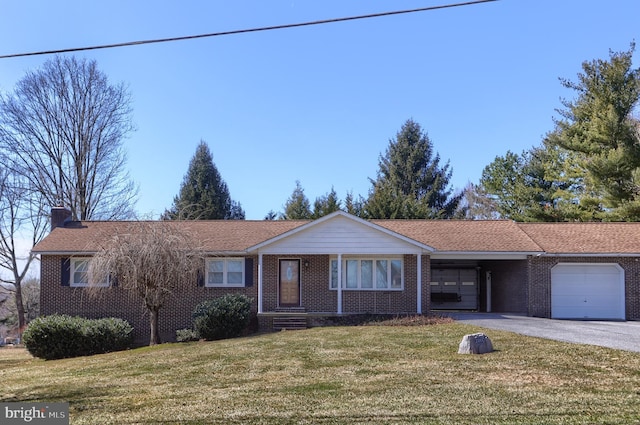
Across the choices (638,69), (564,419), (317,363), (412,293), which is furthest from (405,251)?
(638,69)

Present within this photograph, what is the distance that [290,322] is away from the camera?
21.0 metres

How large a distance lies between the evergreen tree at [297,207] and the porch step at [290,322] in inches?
839

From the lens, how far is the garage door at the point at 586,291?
22.2 m

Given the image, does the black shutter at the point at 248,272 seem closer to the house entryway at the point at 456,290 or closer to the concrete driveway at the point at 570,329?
the concrete driveway at the point at 570,329

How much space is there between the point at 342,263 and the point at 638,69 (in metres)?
19.7

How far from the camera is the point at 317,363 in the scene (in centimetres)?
1238

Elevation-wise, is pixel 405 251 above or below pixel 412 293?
above

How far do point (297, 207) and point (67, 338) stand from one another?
27113mm

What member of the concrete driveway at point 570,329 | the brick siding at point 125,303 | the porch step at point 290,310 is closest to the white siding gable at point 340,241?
the porch step at point 290,310

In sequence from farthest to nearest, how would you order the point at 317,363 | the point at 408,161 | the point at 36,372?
the point at 408,161 → the point at 36,372 → the point at 317,363

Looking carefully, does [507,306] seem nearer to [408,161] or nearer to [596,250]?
[596,250]

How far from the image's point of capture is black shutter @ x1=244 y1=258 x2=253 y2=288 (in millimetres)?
22375

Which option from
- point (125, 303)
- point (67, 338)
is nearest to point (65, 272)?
point (125, 303)

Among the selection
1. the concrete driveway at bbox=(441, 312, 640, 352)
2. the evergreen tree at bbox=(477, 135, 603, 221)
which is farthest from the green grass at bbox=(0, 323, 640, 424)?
the evergreen tree at bbox=(477, 135, 603, 221)
